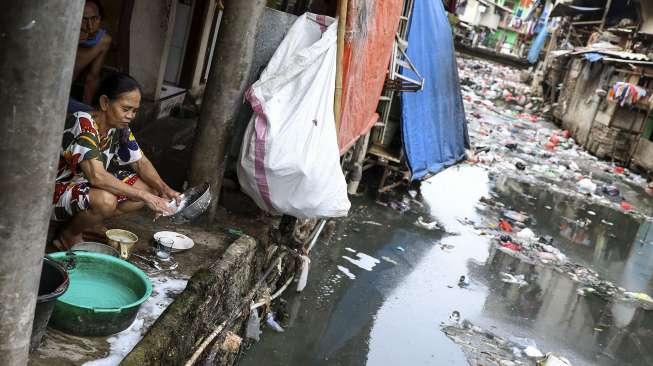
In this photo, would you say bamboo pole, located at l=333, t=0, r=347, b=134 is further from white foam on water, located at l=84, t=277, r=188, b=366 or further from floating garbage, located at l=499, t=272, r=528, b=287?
floating garbage, located at l=499, t=272, r=528, b=287

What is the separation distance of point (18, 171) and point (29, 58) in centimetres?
31

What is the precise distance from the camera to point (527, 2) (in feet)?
150

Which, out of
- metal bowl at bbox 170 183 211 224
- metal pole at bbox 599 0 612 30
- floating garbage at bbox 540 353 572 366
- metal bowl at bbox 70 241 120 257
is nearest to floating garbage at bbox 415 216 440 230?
floating garbage at bbox 540 353 572 366

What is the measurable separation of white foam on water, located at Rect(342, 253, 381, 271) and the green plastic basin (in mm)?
3588

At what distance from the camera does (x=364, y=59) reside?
199 inches

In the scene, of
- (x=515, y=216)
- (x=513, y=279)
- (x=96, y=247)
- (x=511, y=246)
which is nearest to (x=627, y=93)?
(x=515, y=216)

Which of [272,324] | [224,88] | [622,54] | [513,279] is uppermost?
[622,54]

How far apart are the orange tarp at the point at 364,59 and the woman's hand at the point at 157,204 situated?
5.68ft

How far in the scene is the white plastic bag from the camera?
12.3ft

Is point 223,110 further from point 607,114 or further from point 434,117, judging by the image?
point 607,114

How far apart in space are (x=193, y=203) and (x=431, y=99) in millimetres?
5263

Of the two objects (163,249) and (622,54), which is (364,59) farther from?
(622,54)

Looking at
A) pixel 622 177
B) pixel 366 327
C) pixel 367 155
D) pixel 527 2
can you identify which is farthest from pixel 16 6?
pixel 527 2

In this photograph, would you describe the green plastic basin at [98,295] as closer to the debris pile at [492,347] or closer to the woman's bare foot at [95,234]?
the woman's bare foot at [95,234]
